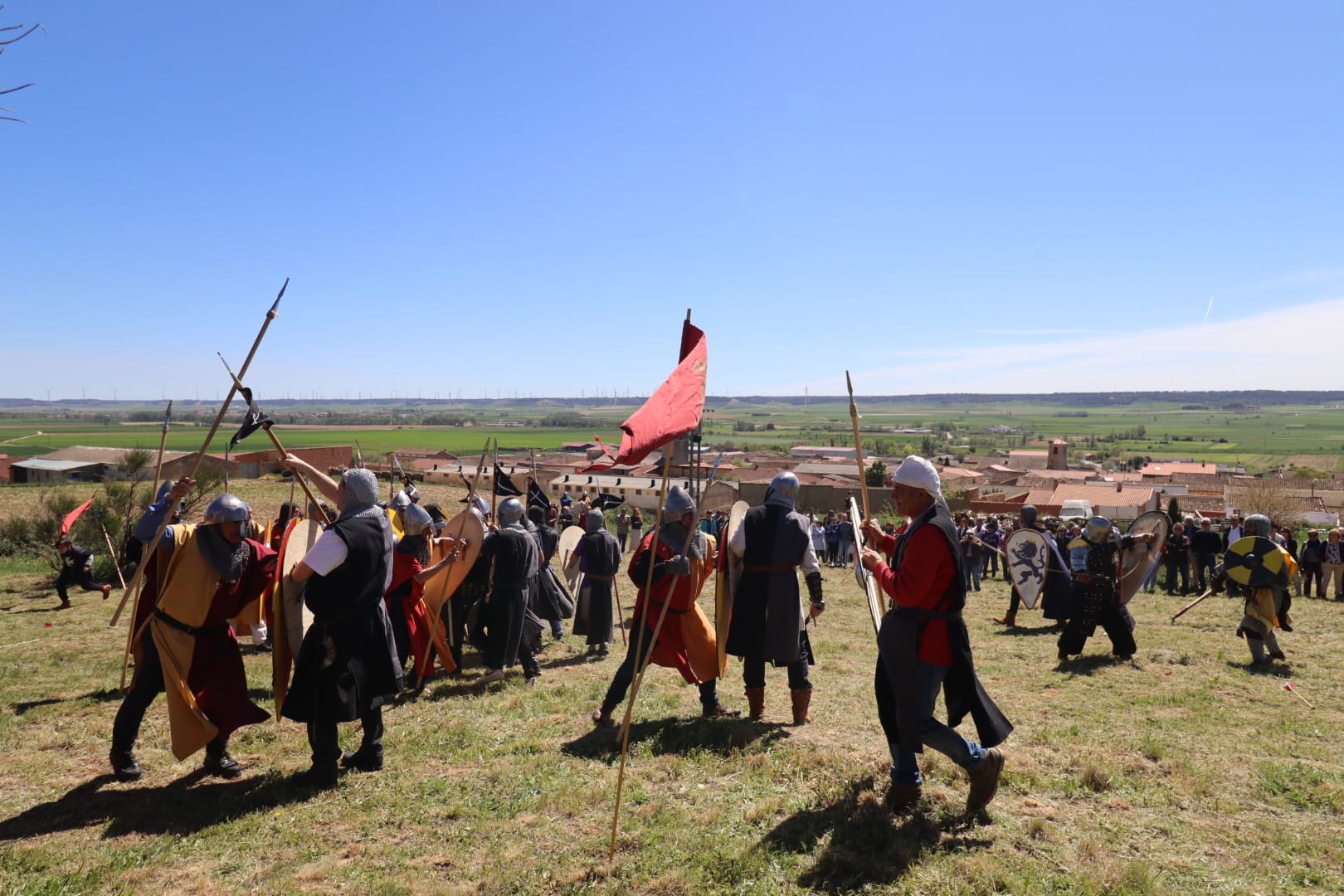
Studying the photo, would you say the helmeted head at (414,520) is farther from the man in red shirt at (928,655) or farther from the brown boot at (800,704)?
the man in red shirt at (928,655)

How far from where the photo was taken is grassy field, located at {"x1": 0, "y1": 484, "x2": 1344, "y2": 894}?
12.5ft

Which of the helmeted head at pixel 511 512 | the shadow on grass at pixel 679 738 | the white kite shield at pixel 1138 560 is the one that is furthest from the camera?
the white kite shield at pixel 1138 560

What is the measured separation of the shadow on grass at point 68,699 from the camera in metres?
6.51

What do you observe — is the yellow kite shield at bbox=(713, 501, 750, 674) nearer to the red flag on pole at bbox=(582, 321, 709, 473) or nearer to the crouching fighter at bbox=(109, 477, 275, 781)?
the red flag on pole at bbox=(582, 321, 709, 473)

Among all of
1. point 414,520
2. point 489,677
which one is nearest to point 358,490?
point 414,520

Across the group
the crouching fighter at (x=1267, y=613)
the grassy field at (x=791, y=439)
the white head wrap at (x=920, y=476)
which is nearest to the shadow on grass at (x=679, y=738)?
the white head wrap at (x=920, y=476)

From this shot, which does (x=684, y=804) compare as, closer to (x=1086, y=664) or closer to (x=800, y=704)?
(x=800, y=704)

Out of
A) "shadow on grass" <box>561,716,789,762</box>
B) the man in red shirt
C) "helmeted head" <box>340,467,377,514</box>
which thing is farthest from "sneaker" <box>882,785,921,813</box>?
"helmeted head" <box>340,467,377,514</box>

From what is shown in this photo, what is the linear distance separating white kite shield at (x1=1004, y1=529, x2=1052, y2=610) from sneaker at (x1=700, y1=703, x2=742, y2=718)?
6.19 m

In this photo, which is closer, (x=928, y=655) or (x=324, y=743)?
(x=928, y=655)

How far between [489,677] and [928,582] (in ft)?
14.9

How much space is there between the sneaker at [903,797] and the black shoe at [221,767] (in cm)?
396

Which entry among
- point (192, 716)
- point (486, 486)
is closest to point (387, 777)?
point (192, 716)

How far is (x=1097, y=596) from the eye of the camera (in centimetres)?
849
